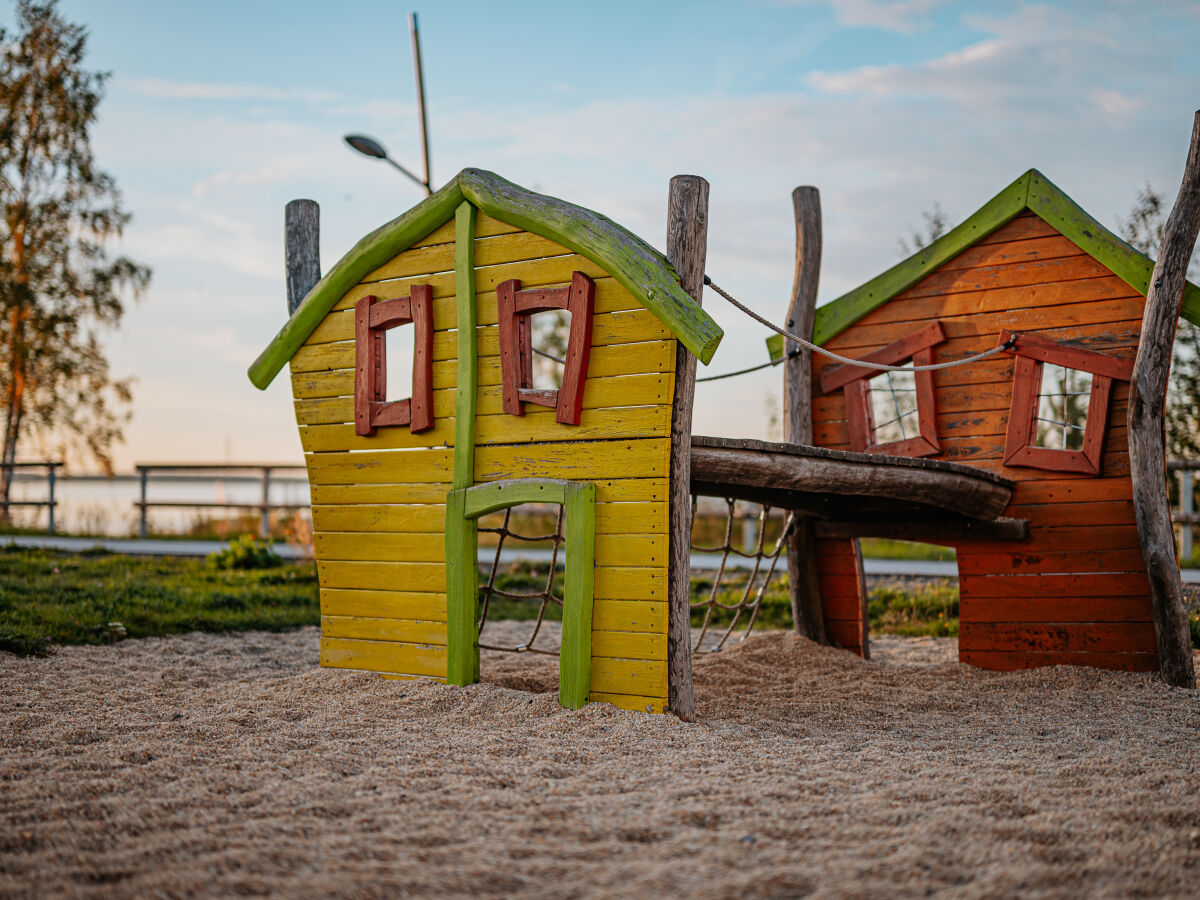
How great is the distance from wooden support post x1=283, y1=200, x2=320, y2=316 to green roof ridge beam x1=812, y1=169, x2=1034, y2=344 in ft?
11.5

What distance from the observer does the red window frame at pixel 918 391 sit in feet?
22.0

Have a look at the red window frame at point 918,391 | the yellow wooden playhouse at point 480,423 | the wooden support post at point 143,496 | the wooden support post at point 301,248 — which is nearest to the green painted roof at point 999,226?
the red window frame at point 918,391

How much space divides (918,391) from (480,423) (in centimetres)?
328

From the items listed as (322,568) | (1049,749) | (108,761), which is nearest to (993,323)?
(1049,749)

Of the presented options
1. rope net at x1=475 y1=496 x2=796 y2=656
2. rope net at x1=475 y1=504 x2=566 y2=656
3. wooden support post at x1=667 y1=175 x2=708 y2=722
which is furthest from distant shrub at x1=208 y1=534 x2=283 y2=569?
wooden support post at x1=667 y1=175 x2=708 y2=722

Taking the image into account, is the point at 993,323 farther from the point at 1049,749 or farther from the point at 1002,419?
the point at 1049,749

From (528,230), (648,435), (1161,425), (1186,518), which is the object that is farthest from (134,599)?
(1186,518)

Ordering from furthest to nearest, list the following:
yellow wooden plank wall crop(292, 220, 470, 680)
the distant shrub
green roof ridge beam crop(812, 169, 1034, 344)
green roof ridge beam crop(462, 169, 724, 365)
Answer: the distant shrub < green roof ridge beam crop(812, 169, 1034, 344) < yellow wooden plank wall crop(292, 220, 470, 680) < green roof ridge beam crop(462, 169, 724, 365)

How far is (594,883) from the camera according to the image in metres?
A: 2.36

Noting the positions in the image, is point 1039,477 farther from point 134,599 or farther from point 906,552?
point 906,552

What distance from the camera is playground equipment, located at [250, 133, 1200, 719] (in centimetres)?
452

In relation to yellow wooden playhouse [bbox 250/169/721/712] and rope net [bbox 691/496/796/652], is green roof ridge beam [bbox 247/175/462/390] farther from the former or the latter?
rope net [bbox 691/496/796/652]

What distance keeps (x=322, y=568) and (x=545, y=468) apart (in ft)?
5.31

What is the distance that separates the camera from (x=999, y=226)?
261 inches
